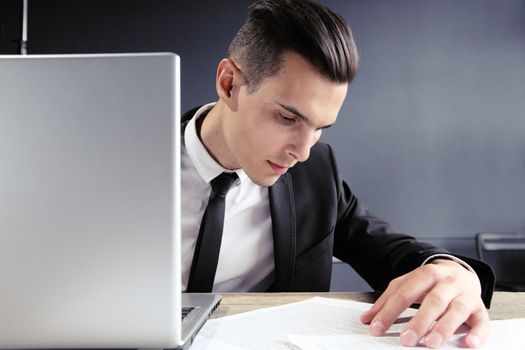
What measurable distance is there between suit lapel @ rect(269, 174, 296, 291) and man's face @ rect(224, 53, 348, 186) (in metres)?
0.13

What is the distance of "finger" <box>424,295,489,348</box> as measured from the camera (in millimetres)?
571

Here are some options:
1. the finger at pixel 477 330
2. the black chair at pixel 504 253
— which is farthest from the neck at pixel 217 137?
the black chair at pixel 504 253

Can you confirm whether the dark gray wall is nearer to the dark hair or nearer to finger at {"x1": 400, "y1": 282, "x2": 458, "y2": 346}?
the dark hair

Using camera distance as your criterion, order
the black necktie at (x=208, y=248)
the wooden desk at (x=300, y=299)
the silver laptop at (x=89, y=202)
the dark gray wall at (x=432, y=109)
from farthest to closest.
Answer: the dark gray wall at (x=432, y=109) → the black necktie at (x=208, y=248) → the wooden desk at (x=300, y=299) → the silver laptop at (x=89, y=202)

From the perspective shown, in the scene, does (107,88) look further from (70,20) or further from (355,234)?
(70,20)

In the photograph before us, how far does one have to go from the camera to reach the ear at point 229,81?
1107 mm

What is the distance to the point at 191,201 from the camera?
Answer: 3.98 feet

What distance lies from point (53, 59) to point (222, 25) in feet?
8.96

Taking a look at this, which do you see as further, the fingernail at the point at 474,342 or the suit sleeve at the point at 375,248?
the suit sleeve at the point at 375,248

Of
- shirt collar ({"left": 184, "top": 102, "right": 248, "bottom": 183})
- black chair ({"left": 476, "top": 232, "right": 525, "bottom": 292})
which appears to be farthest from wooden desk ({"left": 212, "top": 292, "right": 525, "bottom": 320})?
black chair ({"left": 476, "top": 232, "right": 525, "bottom": 292})

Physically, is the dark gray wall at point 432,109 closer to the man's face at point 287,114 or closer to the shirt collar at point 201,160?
the shirt collar at point 201,160

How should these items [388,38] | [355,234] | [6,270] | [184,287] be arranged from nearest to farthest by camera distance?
1. [6,270]
2. [184,287]
3. [355,234]
4. [388,38]

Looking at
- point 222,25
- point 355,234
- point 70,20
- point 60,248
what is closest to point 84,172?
point 60,248

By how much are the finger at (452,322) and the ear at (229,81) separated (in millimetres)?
A: 649
